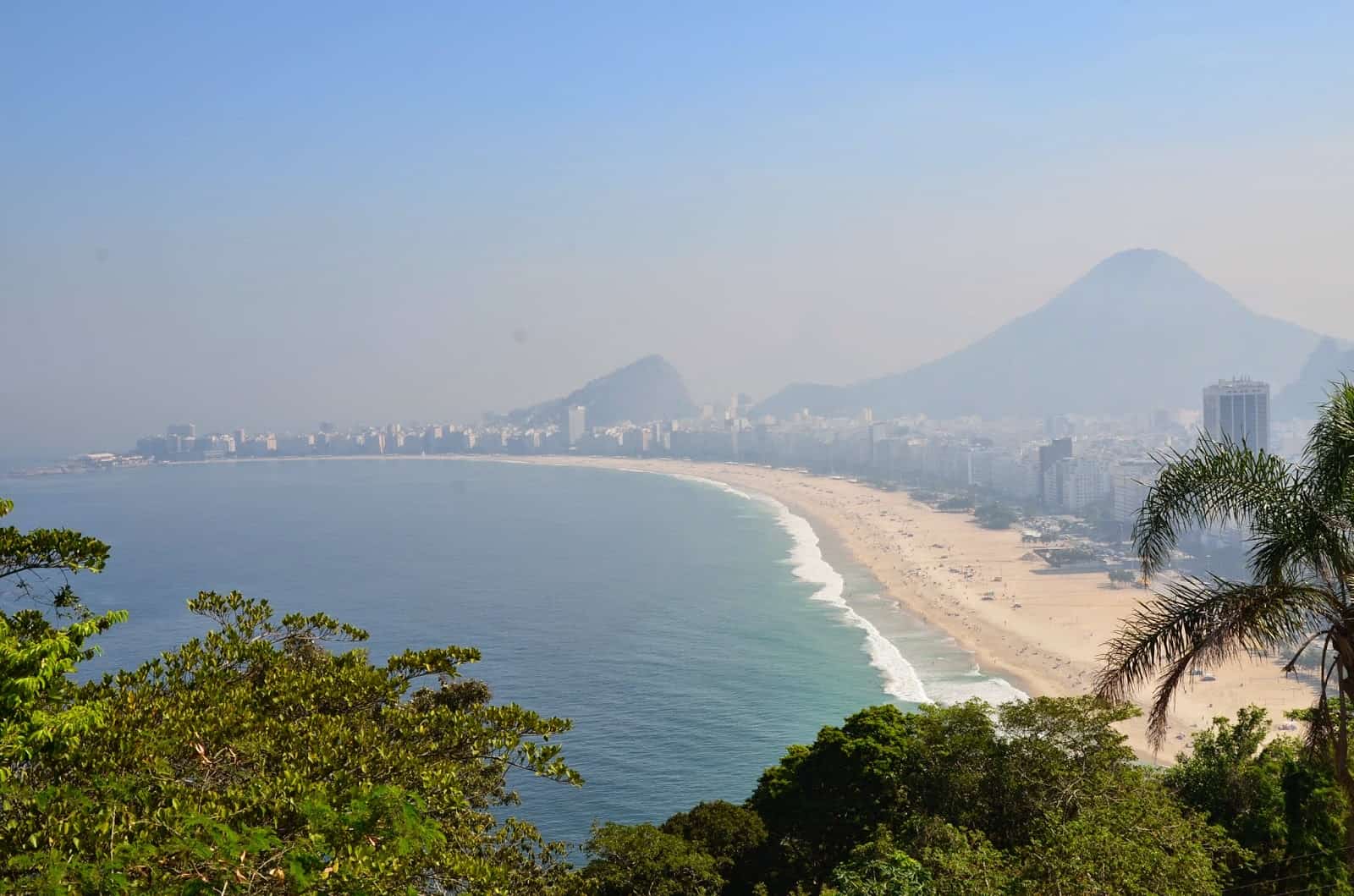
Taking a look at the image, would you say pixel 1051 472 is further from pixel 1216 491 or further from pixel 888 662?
pixel 1216 491

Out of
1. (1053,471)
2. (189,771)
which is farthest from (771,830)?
(1053,471)

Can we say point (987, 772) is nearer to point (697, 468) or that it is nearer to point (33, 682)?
point (33, 682)

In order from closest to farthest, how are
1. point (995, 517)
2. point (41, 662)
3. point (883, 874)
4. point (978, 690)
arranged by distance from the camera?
point (41, 662) < point (883, 874) < point (978, 690) < point (995, 517)

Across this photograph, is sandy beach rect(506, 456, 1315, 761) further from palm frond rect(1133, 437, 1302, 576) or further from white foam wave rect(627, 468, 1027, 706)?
white foam wave rect(627, 468, 1027, 706)

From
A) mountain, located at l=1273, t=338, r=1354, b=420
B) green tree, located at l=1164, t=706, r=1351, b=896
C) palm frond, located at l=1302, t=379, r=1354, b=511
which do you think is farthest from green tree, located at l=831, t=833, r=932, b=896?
mountain, located at l=1273, t=338, r=1354, b=420

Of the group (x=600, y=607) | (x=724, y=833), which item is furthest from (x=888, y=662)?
(x=724, y=833)

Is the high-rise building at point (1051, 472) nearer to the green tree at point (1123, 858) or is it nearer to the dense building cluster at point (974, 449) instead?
the dense building cluster at point (974, 449)
